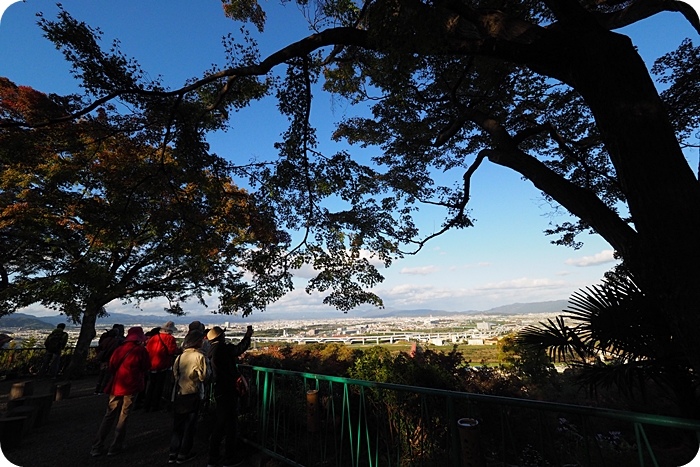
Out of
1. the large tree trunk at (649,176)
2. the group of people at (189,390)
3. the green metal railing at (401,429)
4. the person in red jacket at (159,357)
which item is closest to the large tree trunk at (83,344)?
the person in red jacket at (159,357)

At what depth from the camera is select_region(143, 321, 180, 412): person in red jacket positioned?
22.2 ft

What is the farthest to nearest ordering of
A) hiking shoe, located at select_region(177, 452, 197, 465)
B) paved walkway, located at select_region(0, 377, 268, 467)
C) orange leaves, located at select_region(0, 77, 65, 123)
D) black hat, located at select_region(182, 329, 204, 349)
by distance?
orange leaves, located at select_region(0, 77, 65, 123), black hat, located at select_region(182, 329, 204, 349), paved walkway, located at select_region(0, 377, 268, 467), hiking shoe, located at select_region(177, 452, 197, 465)

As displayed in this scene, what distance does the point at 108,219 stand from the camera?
819 centimetres

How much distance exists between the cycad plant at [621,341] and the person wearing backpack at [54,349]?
1504cm

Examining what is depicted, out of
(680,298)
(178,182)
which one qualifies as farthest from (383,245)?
(680,298)

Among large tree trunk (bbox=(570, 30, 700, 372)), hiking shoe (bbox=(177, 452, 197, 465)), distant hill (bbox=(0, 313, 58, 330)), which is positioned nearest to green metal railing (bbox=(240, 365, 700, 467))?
hiking shoe (bbox=(177, 452, 197, 465))

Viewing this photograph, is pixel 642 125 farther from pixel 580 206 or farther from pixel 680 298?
pixel 680 298

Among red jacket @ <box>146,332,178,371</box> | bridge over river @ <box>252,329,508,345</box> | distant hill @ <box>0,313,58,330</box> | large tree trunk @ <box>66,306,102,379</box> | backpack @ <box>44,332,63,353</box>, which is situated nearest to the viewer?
red jacket @ <box>146,332,178,371</box>

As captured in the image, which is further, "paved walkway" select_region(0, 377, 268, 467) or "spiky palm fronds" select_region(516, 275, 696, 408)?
"paved walkway" select_region(0, 377, 268, 467)

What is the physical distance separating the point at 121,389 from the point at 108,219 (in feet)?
17.3

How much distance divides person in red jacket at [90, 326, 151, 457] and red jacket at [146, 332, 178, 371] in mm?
1776

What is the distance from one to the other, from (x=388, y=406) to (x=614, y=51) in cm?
554

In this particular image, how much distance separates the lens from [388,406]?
15.9 ft

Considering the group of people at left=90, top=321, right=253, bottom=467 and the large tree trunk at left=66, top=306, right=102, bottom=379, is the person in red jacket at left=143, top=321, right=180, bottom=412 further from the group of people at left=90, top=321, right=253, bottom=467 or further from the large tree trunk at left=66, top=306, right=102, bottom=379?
the large tree trunk at left=66, top=306, right=102, bottom=379
